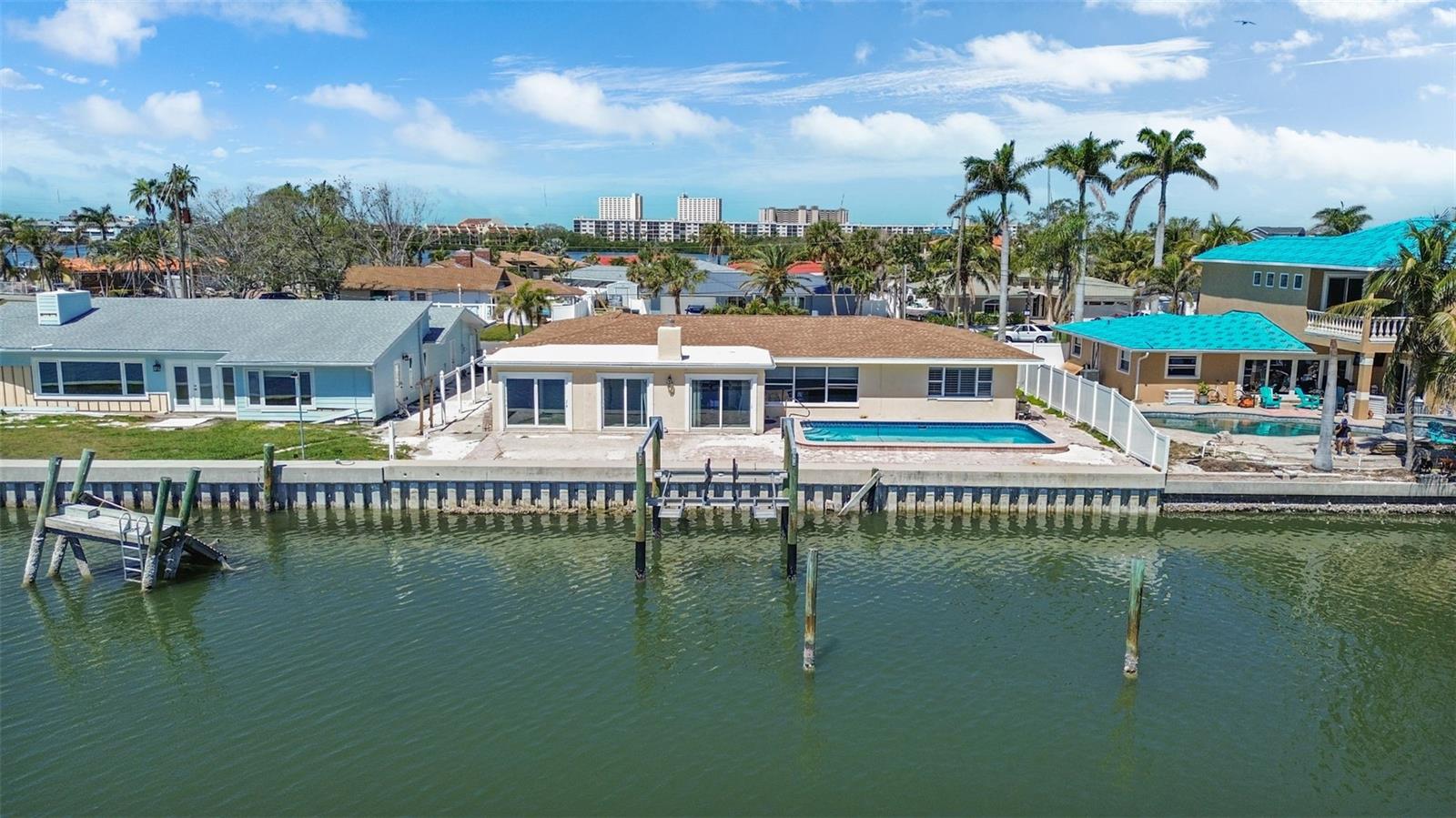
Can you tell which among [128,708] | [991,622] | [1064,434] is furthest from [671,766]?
[1064,434]

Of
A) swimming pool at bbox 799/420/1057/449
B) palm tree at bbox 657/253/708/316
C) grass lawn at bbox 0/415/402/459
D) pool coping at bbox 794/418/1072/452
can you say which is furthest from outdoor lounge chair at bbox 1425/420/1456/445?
palm tree at bbox 657/253/708/316

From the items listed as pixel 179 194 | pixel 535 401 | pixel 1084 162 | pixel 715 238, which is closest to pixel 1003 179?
pixel 1084 162

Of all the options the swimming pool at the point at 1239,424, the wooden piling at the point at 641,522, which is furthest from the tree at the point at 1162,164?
the wooden piling at the point at 641,522

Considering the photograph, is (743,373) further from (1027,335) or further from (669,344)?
(1027,335)

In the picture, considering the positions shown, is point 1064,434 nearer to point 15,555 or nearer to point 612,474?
point 612,474

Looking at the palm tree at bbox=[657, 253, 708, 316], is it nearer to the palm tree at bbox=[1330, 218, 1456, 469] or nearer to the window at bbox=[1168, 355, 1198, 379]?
the window at bbox=[1168, 355, 1198, 379]
